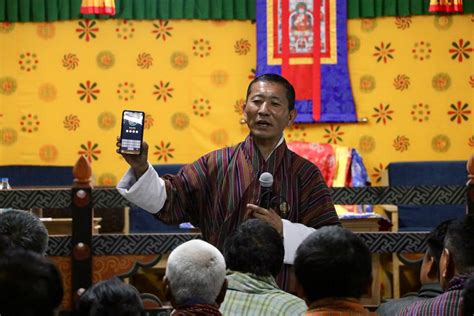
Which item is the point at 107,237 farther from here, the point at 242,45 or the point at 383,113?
the point at 383,113

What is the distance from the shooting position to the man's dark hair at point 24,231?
8.70 ft

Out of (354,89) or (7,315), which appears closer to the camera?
(7,315)

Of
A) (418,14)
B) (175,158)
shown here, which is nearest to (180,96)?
(175,158)

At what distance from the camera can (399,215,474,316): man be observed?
2375 mm

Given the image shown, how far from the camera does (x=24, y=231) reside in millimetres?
2674

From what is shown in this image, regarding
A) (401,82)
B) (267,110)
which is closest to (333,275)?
(267,110)

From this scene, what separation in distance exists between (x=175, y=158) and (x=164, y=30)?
1.09m

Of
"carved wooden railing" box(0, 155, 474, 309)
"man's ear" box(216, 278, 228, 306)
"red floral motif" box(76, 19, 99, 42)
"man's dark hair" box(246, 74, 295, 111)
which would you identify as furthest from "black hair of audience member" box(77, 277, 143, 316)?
"red floral motif" box(76, 19, 99, 42)

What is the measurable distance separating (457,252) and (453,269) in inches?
1.9

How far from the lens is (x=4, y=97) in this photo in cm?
762

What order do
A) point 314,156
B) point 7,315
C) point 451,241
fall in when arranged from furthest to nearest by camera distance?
point 314,156 < point 451,241 < point 7,315

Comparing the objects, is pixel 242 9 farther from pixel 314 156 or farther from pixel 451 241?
pixel 451 241

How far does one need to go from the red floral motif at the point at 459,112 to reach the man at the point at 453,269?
5.04m

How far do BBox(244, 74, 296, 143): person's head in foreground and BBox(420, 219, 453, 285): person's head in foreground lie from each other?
0.96 metres
